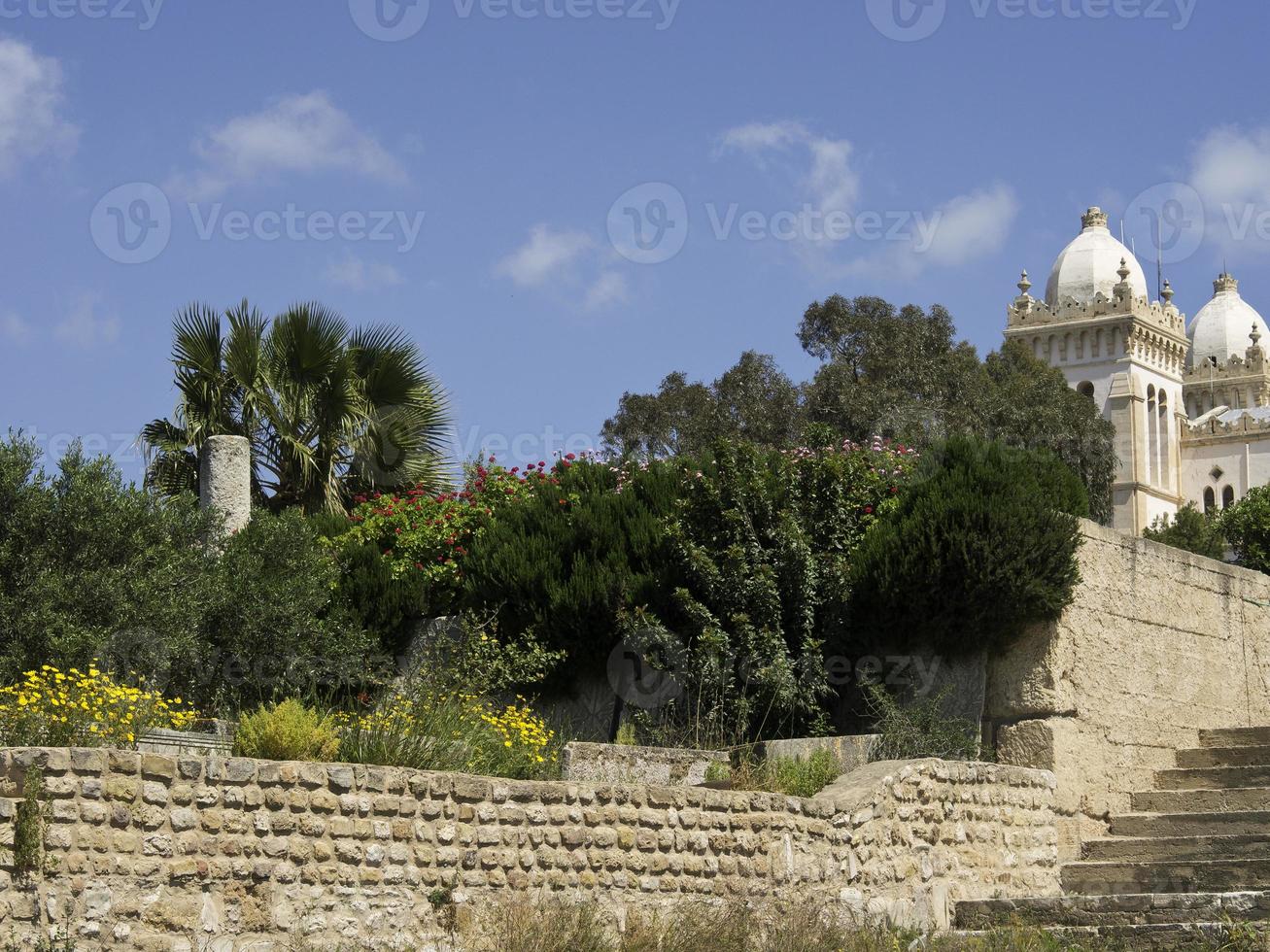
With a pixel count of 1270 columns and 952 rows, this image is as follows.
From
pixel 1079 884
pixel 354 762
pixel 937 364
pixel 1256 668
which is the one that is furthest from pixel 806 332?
pixel 354 762

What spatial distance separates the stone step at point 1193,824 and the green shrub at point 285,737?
729 cm

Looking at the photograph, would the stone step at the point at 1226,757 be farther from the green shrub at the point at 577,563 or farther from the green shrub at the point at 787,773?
the green shrub at the point at 577,563

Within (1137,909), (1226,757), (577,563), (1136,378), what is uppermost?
(1136,378)

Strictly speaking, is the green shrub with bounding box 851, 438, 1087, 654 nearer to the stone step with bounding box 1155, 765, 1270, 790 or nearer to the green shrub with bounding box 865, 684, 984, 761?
the green shrub with bounding box 865, 684, 984, 761

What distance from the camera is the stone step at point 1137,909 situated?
10542mm

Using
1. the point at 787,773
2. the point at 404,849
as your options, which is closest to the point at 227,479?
the point at 787,773

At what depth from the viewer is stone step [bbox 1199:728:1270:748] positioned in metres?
14.8

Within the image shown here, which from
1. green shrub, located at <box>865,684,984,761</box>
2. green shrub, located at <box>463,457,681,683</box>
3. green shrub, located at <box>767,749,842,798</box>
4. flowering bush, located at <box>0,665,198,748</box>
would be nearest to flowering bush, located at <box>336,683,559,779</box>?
flowering bush, located at <box>0,665,198,748</box>

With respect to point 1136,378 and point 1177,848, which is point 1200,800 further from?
point 1136,378

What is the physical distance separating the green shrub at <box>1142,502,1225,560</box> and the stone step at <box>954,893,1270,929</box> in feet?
96.4

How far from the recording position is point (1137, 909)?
1082 cm

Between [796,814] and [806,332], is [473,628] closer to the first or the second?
[796,814]

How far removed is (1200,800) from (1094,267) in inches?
2972

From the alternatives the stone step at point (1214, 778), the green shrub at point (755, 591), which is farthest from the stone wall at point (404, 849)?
the stone step at point (1214, 778)
